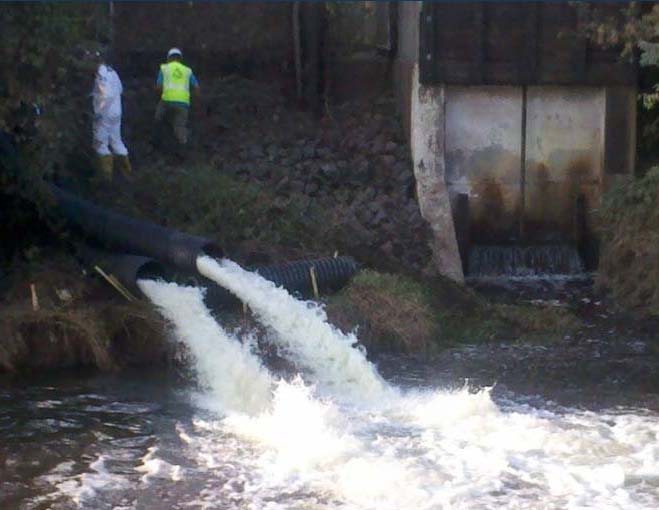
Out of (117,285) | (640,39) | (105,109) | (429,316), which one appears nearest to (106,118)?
(105,109)

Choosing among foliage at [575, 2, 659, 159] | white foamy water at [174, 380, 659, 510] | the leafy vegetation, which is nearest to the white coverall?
the leafy vegetation

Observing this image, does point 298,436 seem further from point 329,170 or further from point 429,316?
point 329,170

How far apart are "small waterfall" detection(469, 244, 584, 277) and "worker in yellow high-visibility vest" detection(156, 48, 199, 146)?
463cm

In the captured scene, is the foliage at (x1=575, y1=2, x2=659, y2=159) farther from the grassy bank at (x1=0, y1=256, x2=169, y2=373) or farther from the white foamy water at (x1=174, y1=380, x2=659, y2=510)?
the grassy bank at (x1=0, y1=256, x2=169, y2=373)

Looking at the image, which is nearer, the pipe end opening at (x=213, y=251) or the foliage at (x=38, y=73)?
the foliage at (x=38, y=73)

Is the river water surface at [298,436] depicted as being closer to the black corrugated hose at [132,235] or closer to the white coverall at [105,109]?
the black corrugated hose at [132,235]

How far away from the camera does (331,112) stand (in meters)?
20.3

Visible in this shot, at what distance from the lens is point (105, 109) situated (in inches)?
644

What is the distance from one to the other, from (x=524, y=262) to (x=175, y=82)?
18.7 ft

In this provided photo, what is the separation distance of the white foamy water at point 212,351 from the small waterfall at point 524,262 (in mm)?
5539

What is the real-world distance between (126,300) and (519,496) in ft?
18.5

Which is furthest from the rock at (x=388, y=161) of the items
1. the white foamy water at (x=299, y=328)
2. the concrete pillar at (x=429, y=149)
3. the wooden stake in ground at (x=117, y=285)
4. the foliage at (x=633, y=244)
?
the wooden stake in ground at (x=117, y=285)

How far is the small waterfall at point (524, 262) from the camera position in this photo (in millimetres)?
17641

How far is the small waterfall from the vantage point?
1764cm
